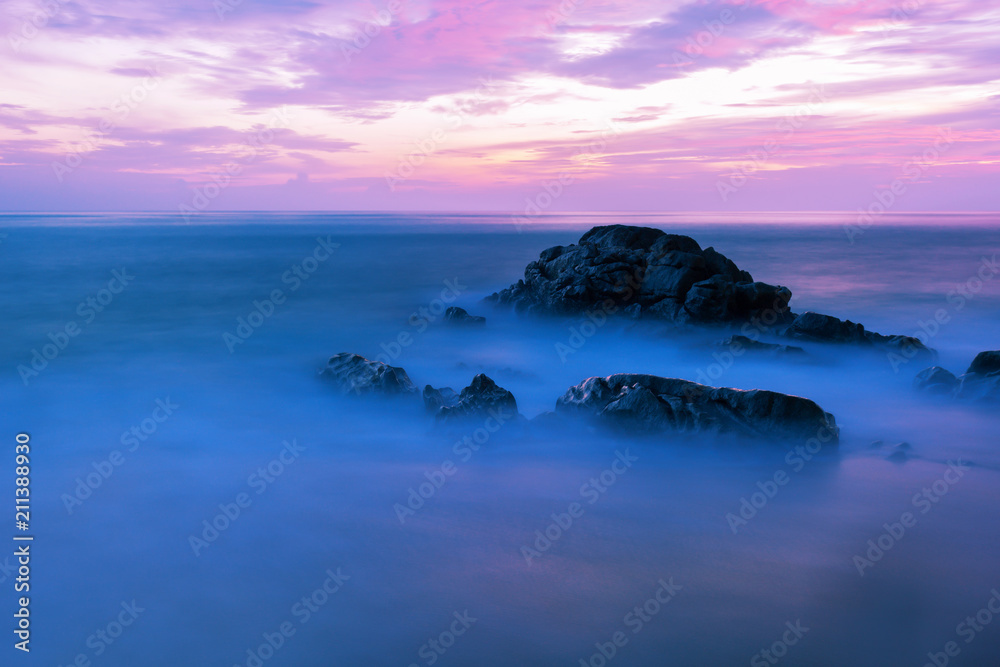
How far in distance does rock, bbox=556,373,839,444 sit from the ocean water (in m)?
0.32

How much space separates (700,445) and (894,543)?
2654mm

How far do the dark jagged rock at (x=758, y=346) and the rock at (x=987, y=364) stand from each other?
3007mm

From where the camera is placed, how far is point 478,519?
7895 mm

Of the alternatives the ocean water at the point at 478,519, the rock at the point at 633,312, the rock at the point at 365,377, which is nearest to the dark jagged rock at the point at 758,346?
the ocean water at the point at 478,519

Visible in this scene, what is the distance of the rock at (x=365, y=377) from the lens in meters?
11.5

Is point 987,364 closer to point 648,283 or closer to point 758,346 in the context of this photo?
point 758,346

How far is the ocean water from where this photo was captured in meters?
5.82

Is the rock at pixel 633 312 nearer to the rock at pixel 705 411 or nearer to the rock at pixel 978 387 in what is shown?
the rock at pixel 705 411

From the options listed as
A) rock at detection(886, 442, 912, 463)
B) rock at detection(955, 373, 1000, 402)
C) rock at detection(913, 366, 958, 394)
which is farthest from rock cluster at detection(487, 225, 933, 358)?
rock at detection(886, 442, 912, 463)

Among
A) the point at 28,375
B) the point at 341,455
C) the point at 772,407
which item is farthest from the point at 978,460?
the point at 28,375

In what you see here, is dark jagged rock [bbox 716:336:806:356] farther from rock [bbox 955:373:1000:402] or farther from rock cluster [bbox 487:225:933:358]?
rock [bbox 955:373:1000:402]

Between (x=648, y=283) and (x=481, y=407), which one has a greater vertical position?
(x=648, y=283)

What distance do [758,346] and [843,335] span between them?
7.83ft

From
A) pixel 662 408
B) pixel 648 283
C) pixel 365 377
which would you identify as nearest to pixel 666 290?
pixel 648 283
